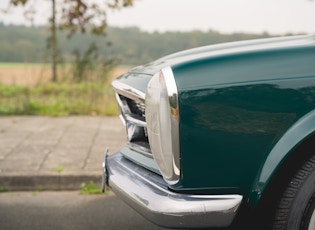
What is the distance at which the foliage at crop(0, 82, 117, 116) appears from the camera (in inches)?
324

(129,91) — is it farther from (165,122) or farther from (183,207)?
(183,207)

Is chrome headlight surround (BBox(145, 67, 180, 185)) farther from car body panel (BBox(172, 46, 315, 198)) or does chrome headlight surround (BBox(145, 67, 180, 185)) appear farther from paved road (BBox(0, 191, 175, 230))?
paved road (BBox(0, 191, 175, 230))

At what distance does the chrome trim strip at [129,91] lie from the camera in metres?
2.76

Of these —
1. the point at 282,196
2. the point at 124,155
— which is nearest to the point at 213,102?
the point at 282,196

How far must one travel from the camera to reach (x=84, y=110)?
A: 8281 mm

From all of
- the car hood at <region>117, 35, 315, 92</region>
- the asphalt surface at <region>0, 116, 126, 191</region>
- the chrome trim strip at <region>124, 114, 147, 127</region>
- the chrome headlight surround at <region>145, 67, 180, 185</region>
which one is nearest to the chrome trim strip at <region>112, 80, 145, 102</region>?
the car hood at <region>117, 35, 315, 92</region>

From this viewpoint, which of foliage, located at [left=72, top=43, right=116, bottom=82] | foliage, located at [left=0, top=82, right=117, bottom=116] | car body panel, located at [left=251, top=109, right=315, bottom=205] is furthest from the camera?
foliage, located at [left=72, top=43, right=116, bottom=82]

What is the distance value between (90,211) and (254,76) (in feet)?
7.18

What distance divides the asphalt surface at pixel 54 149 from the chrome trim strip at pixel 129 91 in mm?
1555

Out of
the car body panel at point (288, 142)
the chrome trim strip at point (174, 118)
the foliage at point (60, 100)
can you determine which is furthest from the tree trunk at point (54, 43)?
the car body panel at point (288, 142)

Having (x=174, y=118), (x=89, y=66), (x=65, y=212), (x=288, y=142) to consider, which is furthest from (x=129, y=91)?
(x=89, y=66)

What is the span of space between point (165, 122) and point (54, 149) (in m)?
3.43

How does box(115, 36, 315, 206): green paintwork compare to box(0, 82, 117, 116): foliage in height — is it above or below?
above

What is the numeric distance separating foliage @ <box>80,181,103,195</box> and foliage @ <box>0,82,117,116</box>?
3.75 metres
